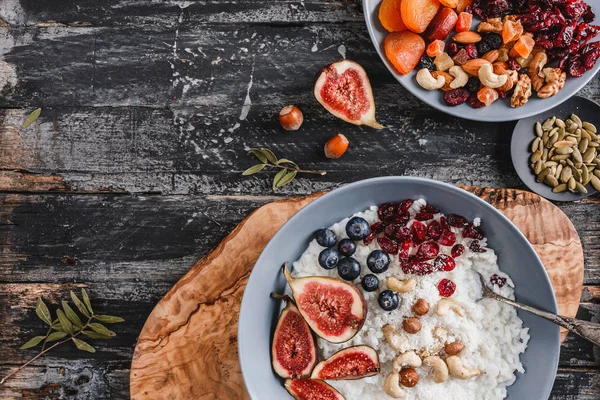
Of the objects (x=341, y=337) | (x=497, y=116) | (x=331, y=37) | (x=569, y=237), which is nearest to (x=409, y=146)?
(x=497, y=116)

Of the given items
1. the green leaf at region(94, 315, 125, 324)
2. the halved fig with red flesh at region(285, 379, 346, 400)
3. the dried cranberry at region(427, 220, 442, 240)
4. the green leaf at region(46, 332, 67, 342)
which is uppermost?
the dried cranberry at region(427, 220, 442, 240)

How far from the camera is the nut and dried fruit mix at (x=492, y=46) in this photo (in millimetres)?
1961

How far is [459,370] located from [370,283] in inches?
15.6

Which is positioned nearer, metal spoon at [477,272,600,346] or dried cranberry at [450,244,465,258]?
metal spoon at [477,272,600,346]

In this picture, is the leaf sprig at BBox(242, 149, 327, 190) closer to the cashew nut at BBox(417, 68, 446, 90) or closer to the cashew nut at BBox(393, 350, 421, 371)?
the cashew nut at BBox(417, 68, 446, 90)

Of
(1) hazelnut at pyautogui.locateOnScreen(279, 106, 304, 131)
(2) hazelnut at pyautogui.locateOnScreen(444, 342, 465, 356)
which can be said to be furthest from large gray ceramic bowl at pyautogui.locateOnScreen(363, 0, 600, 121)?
(2) hazelnut at pyautogui.locateOnScreen(444, 342, 465, 356)

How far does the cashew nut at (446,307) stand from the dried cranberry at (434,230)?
22 centimetres

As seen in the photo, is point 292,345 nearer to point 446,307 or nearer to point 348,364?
point 348,364

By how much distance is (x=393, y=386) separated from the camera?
5.65 ft

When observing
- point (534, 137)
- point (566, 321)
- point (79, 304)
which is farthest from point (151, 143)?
point (566, 321)

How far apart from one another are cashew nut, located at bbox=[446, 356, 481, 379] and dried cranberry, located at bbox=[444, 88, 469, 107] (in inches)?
35.8

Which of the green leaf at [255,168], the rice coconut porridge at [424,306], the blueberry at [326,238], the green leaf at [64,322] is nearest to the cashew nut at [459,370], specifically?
the rice coconut porridge at [424,306]

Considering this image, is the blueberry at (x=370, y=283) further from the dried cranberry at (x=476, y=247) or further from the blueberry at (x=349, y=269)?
the dried cranberry at (x=476, y=247)

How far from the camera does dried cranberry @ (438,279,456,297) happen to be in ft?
5.92
